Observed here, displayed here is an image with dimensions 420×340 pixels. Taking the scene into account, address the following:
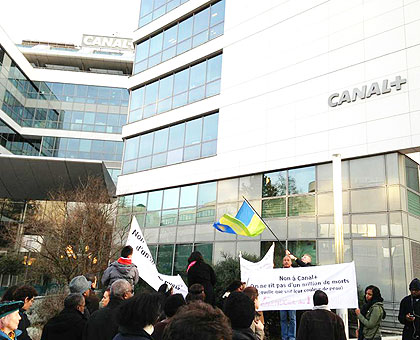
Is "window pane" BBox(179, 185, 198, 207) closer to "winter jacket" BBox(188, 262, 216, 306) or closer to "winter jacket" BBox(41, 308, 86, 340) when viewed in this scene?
"winter jacket" BBox(188, 262, 216, 306)

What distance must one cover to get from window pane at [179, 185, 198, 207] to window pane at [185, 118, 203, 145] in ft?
7.80

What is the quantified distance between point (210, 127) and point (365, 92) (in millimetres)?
8144

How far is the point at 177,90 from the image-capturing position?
23.4 metres

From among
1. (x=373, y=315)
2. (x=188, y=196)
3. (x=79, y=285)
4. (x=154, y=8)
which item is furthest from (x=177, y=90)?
(x=79, y=285)

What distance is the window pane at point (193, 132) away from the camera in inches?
846

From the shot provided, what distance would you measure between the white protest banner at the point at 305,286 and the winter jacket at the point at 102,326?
194 inches

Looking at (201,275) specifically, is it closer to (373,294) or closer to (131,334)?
(373,294)

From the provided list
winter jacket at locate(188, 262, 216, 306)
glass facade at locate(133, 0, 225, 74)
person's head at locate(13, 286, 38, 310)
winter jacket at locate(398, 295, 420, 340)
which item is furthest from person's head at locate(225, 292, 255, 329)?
glass facade at locate(133, 0, 225, 74)

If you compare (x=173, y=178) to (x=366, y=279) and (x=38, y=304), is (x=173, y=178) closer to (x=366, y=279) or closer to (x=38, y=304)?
(x=38, y=304)

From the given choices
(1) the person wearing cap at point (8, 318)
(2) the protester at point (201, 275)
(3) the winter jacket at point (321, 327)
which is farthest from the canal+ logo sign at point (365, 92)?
(1) the person wearing cap at point (8, 318)

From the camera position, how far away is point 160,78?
2480 centimetres

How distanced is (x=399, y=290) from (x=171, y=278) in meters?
7.89

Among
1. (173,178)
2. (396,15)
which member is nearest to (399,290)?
(396,15)

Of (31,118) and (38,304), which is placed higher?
(31,118)
